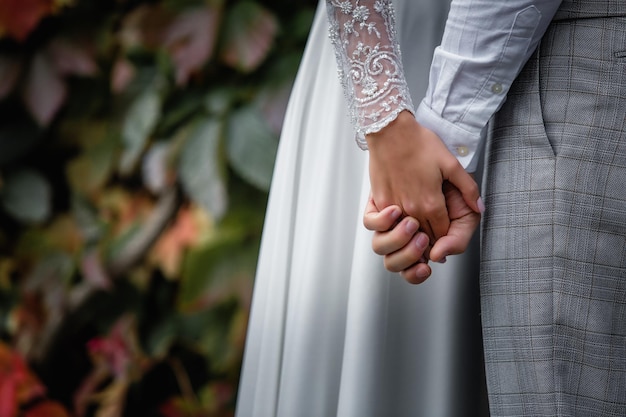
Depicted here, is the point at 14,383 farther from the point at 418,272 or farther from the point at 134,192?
the point at 418,272

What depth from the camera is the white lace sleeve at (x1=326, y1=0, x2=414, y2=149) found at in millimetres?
766

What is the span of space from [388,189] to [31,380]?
1079mm

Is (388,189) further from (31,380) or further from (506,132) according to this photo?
(31,380)

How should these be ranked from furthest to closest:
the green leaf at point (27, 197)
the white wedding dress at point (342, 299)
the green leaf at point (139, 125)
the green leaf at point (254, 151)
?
1. the green leaf at point (27, 197)
2. the green leaf at point (139, 125)
3. the green leaf at point (254, 151)
4. the white wedding dress at point (342, 299)

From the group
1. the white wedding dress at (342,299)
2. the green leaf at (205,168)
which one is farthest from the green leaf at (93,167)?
the white wedding dress at (342,299)

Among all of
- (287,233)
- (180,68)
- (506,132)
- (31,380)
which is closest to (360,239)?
(287,233)

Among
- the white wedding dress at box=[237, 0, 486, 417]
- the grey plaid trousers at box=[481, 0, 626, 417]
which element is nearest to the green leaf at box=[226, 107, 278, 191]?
the white wedding dress at box=[237, 0, 486, 417]

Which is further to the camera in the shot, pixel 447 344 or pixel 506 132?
pixel 447 344

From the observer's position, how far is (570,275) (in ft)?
2.34

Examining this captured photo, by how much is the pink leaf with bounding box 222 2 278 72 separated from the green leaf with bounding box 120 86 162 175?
0.18 m

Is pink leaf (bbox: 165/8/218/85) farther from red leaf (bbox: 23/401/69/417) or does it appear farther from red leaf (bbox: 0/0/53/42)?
red leaf (bbox: 23/401/69/417)

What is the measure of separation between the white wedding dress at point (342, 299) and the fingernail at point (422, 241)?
0.14 m

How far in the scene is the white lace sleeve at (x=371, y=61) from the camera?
77 cm

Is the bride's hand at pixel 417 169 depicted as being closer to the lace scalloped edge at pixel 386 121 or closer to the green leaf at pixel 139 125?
the lace scalloped edge at pixel 386 121
